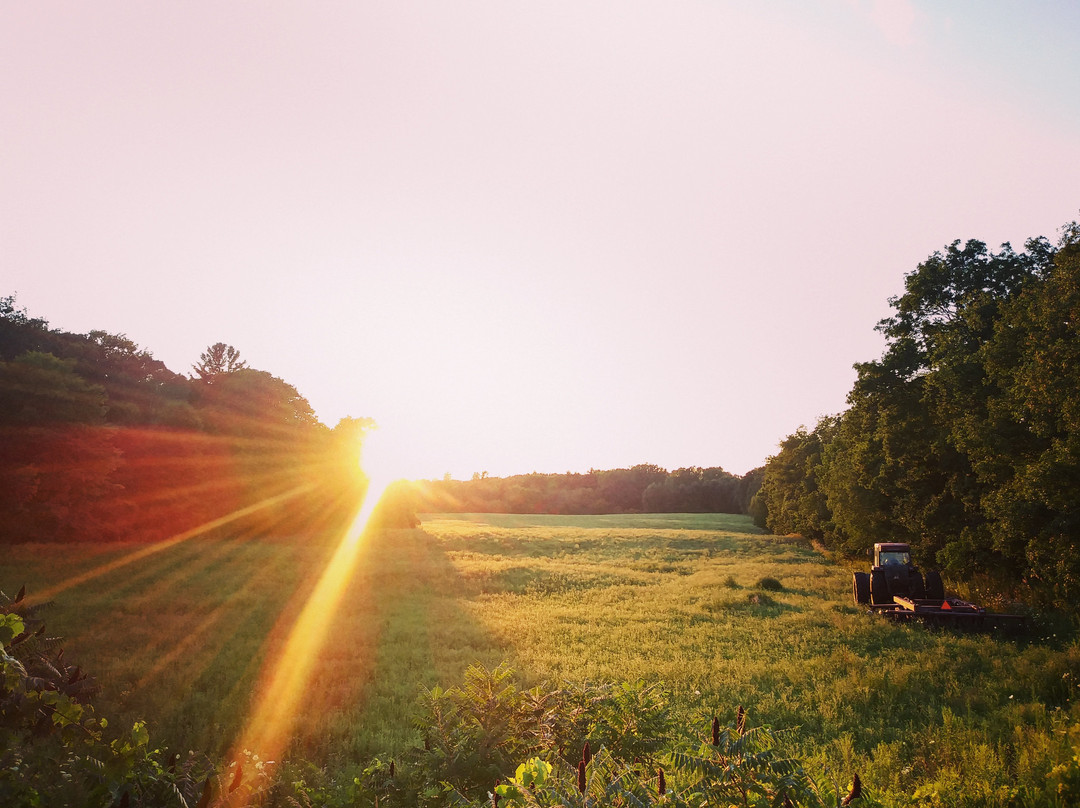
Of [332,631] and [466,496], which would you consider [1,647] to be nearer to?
[332,631]

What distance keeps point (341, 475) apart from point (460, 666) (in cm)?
2885

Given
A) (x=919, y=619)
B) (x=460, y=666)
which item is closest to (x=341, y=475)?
(x=460, y=666)

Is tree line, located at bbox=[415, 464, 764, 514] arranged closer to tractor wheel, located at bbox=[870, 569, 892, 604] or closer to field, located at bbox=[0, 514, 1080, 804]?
field, located at bbox=[0, 514, 1080, 804]

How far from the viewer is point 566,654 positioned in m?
13.6

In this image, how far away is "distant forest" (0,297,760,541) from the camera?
23.3 metres

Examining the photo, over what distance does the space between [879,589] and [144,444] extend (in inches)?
1339

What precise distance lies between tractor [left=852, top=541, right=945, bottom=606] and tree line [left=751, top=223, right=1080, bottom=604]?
2093mm

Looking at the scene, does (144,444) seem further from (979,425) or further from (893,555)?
(979,425)

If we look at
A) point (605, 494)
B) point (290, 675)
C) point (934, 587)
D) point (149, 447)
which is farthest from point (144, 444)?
point (605, 494)

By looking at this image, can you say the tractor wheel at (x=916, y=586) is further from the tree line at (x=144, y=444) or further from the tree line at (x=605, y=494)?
the tree line at (x=605, y=494)

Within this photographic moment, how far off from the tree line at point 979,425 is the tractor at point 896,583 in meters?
2.09

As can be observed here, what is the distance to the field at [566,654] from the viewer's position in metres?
8.16

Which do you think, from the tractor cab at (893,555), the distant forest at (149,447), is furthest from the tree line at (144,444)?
the tractor cab at (893,555)

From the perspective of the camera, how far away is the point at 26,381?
23.4 meters
